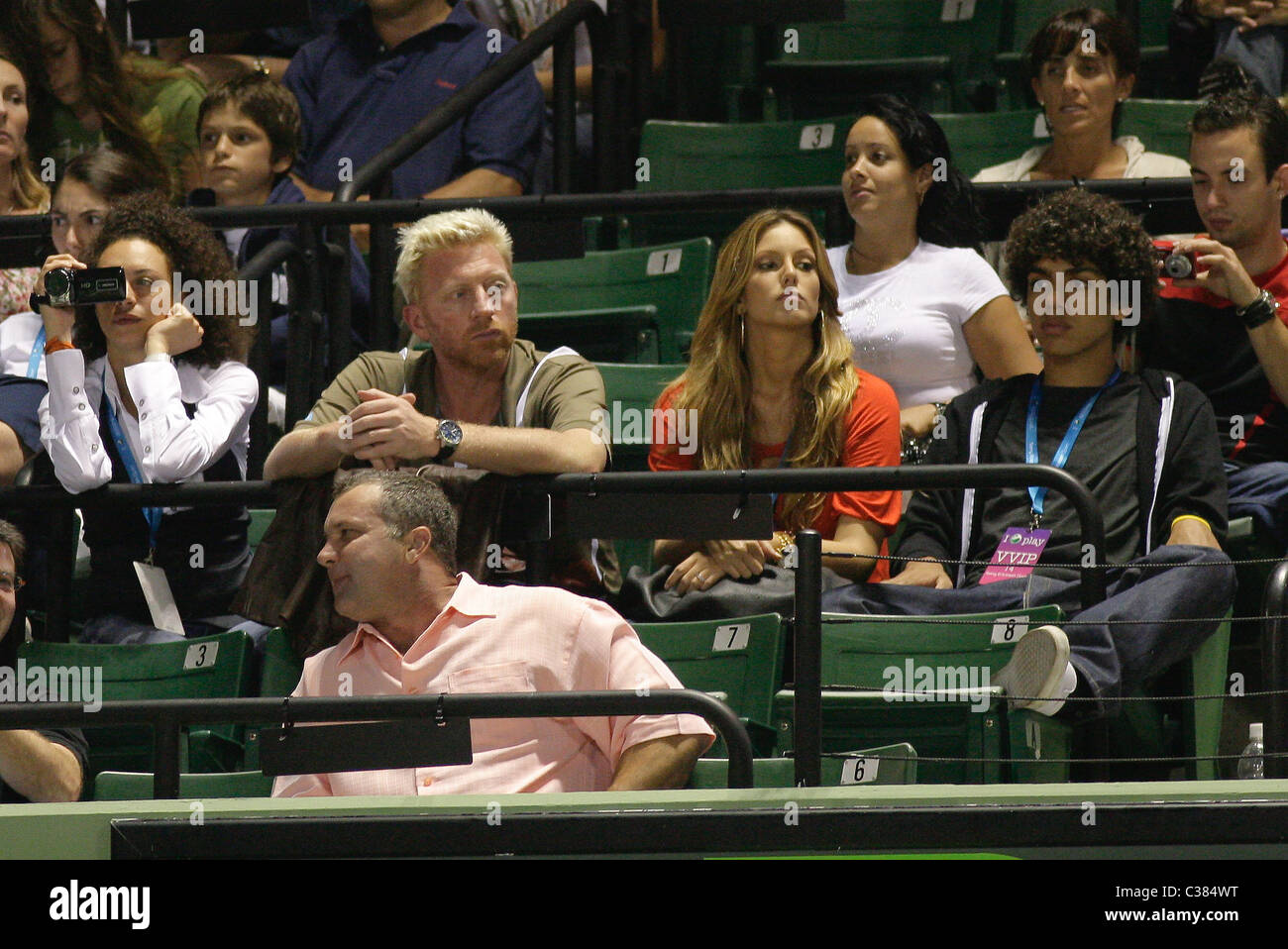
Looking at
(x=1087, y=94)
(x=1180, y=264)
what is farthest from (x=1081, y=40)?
(x=1180, y=264)

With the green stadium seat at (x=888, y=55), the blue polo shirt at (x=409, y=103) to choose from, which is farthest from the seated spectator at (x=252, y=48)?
the green stadium seat at (x=888, y=55)

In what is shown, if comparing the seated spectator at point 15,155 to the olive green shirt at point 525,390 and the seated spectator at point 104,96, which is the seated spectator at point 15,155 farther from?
the olive green shirt at point 525,390

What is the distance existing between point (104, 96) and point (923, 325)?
114 inches

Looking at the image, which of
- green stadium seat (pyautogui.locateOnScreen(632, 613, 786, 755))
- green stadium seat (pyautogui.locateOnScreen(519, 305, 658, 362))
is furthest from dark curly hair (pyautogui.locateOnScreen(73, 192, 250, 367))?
green stadium seat (pyautogui.locateOnScreen(632, 613, 786, 755))

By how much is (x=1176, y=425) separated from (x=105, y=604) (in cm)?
242

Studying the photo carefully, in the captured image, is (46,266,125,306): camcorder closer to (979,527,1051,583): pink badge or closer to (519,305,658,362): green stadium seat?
(519,305,658,362): green stadium seat

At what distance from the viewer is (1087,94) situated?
19.3 ft

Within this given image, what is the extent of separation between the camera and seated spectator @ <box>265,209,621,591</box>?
4.16 m

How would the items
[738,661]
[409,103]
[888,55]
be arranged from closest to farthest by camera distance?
[738,661] < [409,103] < [888,55]

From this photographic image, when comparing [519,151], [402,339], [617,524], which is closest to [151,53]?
[519,151]

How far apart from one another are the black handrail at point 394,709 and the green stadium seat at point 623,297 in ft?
8.03

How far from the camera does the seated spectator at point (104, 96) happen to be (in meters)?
6.53

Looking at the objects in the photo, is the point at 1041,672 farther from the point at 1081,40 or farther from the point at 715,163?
the point at 715,163
